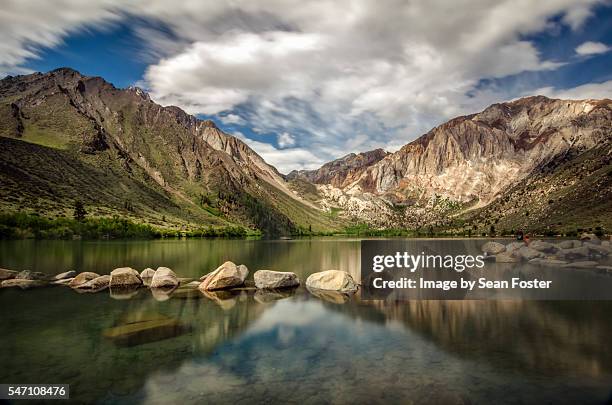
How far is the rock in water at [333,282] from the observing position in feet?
173

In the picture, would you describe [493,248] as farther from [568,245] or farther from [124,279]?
[124,279]

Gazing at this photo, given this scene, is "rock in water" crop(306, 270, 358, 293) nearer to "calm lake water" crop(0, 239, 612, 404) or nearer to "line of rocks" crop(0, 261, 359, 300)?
"line of rocks" crop(0, 261, 359, 300)

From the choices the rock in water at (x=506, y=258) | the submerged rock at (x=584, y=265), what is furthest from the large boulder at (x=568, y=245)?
the rock in water at (x=506, y=258)

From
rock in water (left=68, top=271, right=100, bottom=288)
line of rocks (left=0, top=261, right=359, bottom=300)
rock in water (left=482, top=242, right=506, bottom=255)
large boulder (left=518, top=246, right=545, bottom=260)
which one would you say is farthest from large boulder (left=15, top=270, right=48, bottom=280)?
large boulder (left=518, top=246, right=545, bottom=260)

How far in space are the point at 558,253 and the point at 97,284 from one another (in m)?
99.3

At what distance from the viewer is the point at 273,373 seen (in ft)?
73.6

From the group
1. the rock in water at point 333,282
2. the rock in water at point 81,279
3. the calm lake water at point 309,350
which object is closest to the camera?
the calm lake water at point 309,350

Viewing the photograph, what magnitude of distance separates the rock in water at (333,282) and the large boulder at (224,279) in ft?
34.1

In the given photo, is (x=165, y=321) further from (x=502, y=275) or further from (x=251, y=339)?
(x=502, y=275)

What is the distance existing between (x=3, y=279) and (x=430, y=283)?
203ft

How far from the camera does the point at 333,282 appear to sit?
5384 centimetres

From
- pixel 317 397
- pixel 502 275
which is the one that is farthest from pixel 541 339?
pixel 502 275

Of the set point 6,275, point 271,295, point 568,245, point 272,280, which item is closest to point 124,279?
point 6,275

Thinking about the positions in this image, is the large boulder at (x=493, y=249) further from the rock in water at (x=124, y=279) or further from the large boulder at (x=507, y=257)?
the rock in water at (x=124, y=279)
